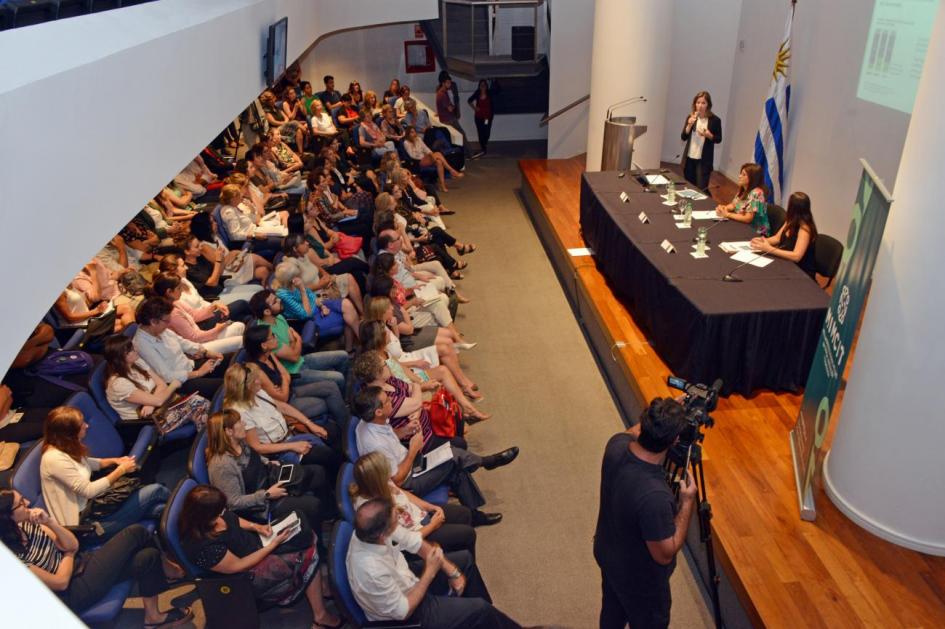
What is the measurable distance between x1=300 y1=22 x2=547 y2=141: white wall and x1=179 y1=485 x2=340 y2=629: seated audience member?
10634 millimetres

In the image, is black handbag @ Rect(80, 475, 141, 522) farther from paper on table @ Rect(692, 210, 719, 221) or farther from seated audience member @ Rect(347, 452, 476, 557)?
paper on table @ Rect(692, 210, 719, 221)

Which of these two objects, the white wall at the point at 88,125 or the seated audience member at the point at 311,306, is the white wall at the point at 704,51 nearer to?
the seated audience member at the point at 311,306

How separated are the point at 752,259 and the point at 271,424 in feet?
11.5

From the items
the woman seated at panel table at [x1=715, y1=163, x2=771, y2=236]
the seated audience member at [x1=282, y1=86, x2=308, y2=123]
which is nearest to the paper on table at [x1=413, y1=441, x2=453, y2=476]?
the woman seated at panel table at [x1=715, y1=163, x2=771, y2=236]

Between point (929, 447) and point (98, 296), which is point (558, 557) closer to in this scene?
point (929, 447)

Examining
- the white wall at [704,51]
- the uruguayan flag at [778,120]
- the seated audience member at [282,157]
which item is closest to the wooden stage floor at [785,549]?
the uruguayan flag at [778,120]

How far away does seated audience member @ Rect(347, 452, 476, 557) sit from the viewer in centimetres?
289

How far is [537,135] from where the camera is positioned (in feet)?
42.7

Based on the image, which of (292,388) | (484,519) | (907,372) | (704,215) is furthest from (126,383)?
(704,215)

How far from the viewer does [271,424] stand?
12.2ft

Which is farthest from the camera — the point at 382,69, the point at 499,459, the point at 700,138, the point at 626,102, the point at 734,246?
the point at 382,69

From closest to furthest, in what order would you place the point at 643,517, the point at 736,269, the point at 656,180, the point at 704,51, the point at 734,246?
the point at 643,517 < the point at 736,269 < the point at 734,246 < the point at 656,180 < the point at 704,51

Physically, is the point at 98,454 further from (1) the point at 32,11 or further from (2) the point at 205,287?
(2) the point at 205,287

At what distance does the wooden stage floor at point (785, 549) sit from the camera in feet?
10.0
